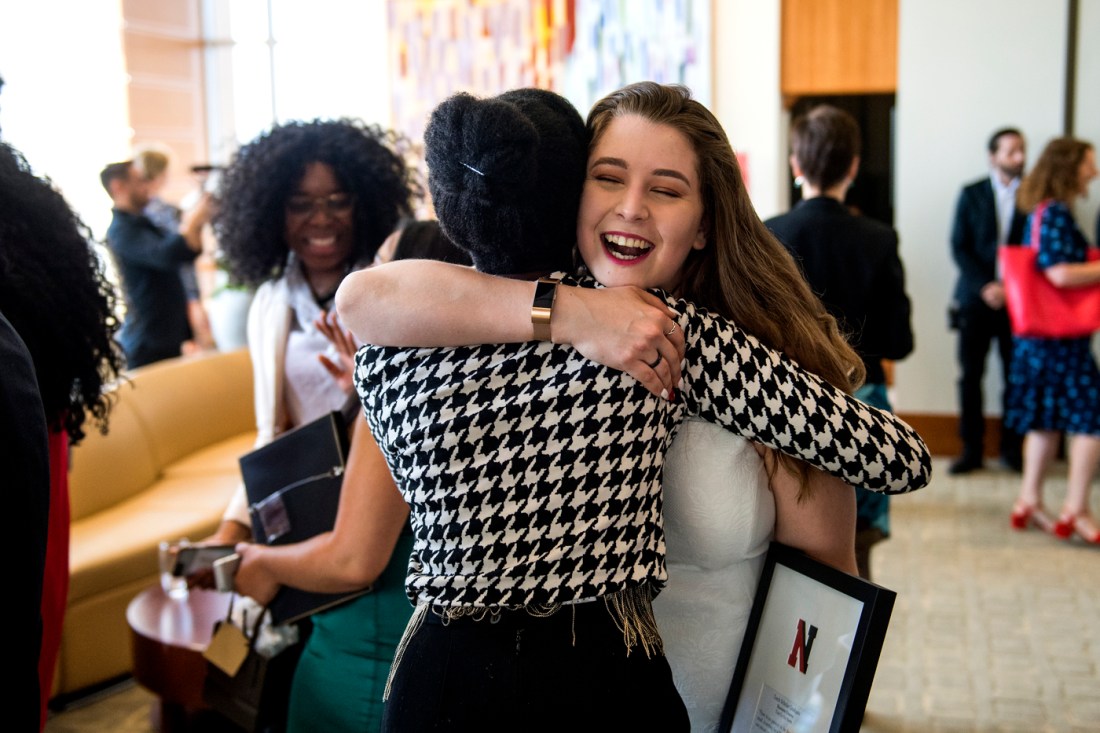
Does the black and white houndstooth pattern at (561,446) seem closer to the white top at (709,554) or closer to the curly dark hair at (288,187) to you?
the white top at (709,554)

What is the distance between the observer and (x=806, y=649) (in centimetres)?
137

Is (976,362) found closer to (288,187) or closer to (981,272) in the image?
(981,272)

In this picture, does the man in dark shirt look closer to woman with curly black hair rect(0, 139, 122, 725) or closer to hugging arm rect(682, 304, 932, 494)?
woman with curly black hair rect(0, 139, 122, 725)

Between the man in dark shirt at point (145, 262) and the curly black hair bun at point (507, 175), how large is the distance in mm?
4777

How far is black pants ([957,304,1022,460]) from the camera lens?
6.40m

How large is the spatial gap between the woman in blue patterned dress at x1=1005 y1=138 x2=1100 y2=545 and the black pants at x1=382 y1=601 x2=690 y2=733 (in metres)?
4.66

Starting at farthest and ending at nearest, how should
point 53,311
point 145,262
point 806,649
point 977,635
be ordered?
Result: point 145,262
point 977,635
point 53,311
point 806,649

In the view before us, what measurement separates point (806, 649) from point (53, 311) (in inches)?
53.7

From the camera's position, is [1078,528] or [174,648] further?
[1078,528]

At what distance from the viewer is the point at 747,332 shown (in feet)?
4.49

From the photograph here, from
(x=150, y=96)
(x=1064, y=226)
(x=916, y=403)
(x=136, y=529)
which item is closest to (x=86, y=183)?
(x=150, y=96)

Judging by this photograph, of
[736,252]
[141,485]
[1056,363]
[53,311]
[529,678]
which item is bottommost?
[141,485]

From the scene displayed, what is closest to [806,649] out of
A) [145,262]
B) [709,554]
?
[709,554]

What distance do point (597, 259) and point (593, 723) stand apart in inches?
22.2
